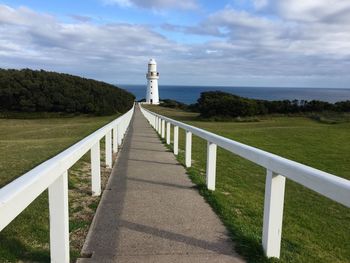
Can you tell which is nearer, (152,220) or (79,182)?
(152,220)

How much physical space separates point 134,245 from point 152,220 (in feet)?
3.28

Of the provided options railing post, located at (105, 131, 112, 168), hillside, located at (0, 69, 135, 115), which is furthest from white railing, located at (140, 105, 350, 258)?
hillside, located at (0, 69, 135, 115)

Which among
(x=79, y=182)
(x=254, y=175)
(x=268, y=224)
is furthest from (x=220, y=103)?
(x=268, y=224)

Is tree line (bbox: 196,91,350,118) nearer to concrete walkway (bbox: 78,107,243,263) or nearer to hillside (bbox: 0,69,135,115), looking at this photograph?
hillside (bbox: 0,69,135,115)

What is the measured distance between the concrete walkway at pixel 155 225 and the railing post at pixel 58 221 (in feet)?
1.65

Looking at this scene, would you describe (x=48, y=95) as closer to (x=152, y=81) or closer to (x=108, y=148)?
(x=152, y=81)

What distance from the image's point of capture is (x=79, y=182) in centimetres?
833

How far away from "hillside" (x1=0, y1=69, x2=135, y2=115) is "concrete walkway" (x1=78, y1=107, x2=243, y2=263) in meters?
66.3

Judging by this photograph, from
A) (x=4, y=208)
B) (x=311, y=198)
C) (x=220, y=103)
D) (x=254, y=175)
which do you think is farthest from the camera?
(x=220, y=103)

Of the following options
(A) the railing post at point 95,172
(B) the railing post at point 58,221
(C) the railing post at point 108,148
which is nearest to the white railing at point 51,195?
Answer: (B) the railing post at point 58,221

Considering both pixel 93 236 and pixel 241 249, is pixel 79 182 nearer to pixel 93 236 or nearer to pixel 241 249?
pixel 93 236

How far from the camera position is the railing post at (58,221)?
A: 3914mm

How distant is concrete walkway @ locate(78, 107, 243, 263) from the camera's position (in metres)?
4.59

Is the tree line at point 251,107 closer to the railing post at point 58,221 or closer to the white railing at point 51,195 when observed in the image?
the white railing at point 51,195
